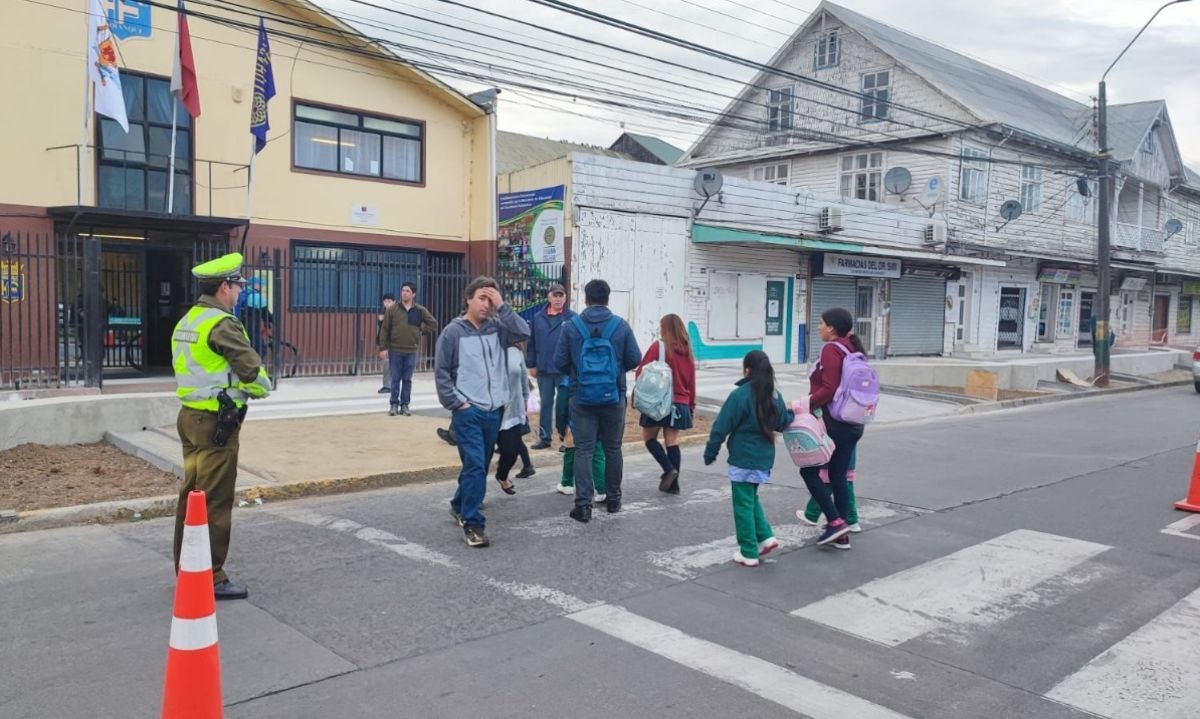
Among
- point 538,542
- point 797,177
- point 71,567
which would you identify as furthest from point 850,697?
point 797,177

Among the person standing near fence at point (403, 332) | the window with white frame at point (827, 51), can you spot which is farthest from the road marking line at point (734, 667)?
the window with white frame at point (827, 51)

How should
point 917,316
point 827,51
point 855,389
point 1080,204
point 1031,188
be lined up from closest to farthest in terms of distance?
1. point 855,389
2. point 917,316
3. point 827,51
4. point 1031,188
5. point 1080,204

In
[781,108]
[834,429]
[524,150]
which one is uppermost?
[781,108]

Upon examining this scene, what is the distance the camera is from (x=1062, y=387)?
2083 cm

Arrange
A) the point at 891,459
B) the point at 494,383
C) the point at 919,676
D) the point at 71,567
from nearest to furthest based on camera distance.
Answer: the point at 919,676
the point at 71,567
the point at 494,383
the point at 891,459

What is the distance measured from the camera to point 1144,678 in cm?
426

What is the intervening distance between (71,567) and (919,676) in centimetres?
508

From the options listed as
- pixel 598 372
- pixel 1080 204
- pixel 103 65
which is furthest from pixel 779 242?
pixel 1080 204

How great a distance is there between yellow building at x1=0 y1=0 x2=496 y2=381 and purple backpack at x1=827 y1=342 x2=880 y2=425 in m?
9.54

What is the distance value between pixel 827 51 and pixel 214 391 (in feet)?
95.4

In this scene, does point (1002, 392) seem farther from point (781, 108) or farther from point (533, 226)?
point (781, 108)

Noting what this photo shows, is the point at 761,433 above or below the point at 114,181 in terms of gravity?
below

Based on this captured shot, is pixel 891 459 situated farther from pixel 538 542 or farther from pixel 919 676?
pixel 919 676

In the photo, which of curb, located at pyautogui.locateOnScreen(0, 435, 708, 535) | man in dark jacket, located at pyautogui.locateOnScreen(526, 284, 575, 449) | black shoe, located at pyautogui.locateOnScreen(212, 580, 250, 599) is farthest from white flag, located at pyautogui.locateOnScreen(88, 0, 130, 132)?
black shoe, located at pyautogui.locateOnScreen(212, 580, 250, 599)
